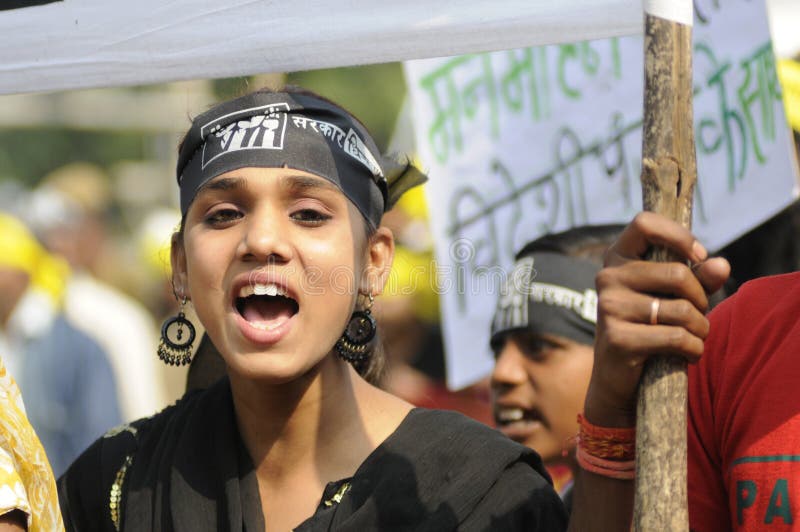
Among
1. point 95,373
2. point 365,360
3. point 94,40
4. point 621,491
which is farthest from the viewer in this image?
point 95,373

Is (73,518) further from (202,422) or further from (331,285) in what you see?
(331,285)

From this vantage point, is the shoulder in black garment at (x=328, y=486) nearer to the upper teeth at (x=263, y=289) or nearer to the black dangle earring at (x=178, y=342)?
the black dangle earring at (x=178, y=342)

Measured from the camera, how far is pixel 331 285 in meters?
2.80

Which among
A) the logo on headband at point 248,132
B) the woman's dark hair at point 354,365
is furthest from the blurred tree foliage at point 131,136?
the logo on headband at point 248,132

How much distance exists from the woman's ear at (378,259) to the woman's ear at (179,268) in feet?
1.39

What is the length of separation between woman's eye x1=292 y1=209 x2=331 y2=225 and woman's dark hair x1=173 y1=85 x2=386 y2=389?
5.6 inches

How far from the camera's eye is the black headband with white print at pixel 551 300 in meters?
4.13

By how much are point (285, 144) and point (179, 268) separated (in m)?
0.44

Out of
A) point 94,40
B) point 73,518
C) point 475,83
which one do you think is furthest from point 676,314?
point 475,83

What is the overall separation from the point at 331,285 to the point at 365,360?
66 cm

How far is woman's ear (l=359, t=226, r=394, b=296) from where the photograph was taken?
9.98ft

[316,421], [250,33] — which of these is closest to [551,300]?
[316,421]

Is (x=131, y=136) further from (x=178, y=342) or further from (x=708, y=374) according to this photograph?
(x=708, y=374)

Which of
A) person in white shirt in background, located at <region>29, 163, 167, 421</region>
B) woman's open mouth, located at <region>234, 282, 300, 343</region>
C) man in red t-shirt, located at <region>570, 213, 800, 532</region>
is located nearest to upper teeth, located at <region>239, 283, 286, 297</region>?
woman's open mouth, located at <region>234, 282, 300, 343</region>
